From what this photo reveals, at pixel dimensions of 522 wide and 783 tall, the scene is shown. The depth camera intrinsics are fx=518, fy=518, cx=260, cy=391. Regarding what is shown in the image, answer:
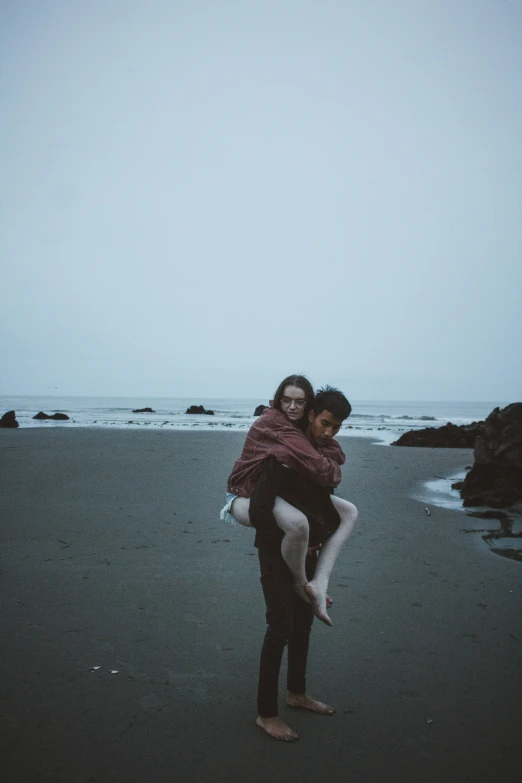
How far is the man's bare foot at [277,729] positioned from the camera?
236 centimetres

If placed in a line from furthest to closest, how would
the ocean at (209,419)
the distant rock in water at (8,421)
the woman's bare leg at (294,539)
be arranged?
the ocean at (209,419) → the distant rock in water at (8,421) → the woman's bare leg at (294,539)

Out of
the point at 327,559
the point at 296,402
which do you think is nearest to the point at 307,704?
the point at 327,559

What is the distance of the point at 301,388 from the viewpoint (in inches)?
105

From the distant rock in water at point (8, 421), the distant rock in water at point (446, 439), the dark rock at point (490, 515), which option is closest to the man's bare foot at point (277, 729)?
the dark rock at point (490, 515)

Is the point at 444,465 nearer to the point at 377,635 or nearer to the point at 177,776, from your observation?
the point at 377,635

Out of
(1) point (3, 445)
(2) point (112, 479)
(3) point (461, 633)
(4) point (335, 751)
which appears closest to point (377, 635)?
(3) point (461, 633)

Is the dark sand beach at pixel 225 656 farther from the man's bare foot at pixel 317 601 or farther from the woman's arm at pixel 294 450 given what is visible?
the woman's arm at pixel 294 450

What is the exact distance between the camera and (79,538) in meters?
5.21

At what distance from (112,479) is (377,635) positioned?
5.89 metres

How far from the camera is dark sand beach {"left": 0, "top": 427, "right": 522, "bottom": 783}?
221 cm

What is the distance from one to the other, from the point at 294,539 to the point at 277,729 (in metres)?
0.89

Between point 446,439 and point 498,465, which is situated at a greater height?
point 498,465

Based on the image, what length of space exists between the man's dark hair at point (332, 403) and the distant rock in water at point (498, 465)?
552 centimetres

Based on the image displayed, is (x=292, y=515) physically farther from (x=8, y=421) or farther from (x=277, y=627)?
(x=8, y=421)
